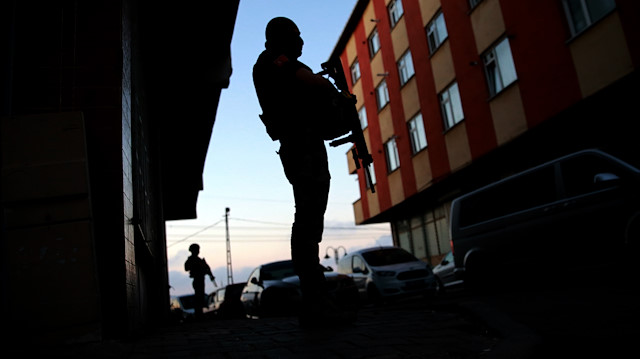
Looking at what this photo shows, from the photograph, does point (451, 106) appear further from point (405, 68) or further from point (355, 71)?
point (355, 71)

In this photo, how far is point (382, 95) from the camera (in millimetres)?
23516

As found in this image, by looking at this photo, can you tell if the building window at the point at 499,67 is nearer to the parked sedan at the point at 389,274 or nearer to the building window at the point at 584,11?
the building window at the point at 584,11

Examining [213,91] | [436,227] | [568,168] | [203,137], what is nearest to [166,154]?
[203,137]

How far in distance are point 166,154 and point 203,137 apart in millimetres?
1671

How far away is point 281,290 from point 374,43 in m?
16.2

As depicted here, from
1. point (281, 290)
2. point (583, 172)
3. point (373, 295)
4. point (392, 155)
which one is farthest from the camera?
point (392, 155)

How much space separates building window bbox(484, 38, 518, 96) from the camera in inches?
560

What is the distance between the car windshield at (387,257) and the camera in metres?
13.0

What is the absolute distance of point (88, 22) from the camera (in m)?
3.60

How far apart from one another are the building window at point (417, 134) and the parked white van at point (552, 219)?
33.8 ft

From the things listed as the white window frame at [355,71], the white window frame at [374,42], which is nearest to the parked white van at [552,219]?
the white window frame at [374,42]

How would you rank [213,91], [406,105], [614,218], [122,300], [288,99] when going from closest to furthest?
1. [122,300]
2. [288,99]
3. [614,218]
4. [213,91]
5. [406,105]

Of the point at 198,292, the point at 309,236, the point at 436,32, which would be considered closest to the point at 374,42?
the point at 436,32

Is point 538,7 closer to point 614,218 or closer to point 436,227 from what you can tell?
point 614,218
